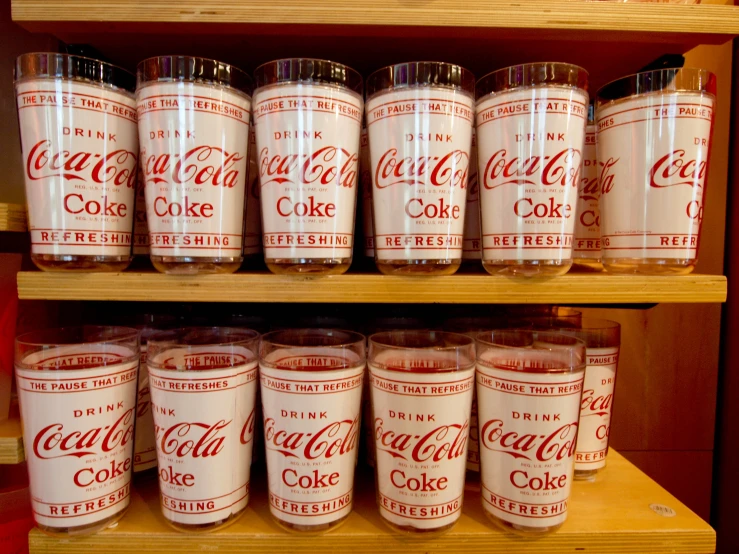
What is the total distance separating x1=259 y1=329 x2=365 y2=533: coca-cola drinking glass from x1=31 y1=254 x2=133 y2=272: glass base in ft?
0.77

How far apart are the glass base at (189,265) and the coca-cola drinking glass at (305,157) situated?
0.07m

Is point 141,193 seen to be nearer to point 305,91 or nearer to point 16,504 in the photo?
point 305,91

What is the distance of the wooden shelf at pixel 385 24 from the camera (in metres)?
0.62

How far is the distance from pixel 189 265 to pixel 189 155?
0.14m

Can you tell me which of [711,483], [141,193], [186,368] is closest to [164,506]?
[186,368]

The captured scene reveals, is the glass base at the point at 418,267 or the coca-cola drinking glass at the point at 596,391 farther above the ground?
the glass base at the point at 418,267

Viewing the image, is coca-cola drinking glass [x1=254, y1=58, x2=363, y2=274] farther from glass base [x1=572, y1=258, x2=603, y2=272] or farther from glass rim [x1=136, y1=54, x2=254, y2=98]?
glass base [x1=572, y1=258, x2=603, y2=272]

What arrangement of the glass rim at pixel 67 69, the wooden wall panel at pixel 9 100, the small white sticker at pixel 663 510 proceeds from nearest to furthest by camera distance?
1. the glass rim at pixel 67 69
2. the small white sticker at pixel 663 510
3. the wooden wall panel at pixel 9 100

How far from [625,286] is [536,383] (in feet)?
0.61

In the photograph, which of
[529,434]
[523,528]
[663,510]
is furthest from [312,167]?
[663,510]

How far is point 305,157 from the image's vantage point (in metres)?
0.58

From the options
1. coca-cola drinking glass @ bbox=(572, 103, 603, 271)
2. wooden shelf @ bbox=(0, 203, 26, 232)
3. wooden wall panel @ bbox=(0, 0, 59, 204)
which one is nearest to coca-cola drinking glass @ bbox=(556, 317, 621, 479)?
coca-cola drinking glass @ bbox=(572, 103, 603, 271)

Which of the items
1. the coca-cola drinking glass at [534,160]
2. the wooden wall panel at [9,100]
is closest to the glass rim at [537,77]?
the coca-cola drinking glass at [534,160]

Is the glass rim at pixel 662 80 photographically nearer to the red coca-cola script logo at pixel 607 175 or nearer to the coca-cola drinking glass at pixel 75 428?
the red coca-cola script logo at pixel 607 175
